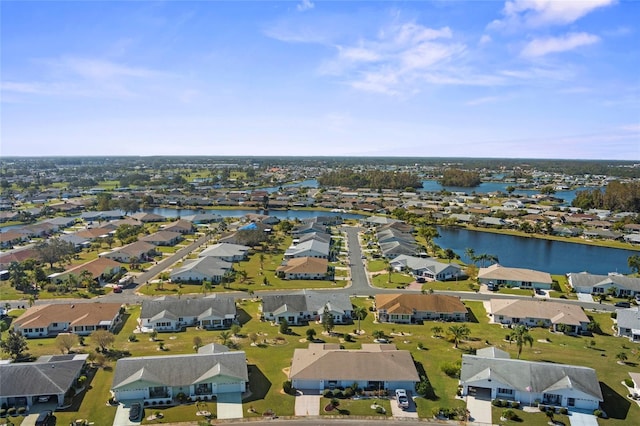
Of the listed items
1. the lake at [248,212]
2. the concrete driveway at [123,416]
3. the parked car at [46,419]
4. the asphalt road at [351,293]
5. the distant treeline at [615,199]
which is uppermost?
the distant treeline at [615,199]

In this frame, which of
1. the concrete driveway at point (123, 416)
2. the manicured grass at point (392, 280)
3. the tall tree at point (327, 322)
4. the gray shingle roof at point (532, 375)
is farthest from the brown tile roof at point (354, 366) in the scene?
the manicured grass at point (392, 280)

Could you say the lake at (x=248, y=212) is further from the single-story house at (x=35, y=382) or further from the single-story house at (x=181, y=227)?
the single-story house at (x=35, y=382)

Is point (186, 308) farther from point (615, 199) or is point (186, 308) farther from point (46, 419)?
point (615, 199)

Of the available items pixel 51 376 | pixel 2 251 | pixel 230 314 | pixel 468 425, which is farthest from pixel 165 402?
pixel 2 251

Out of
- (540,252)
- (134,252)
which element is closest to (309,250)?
(134,252)

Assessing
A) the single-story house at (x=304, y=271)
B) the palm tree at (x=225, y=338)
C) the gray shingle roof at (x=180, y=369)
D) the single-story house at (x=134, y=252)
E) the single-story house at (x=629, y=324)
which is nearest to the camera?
the gray shingle roof at (x=180, y=369)

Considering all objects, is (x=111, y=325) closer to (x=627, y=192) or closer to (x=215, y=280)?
(x=215, y=280)
